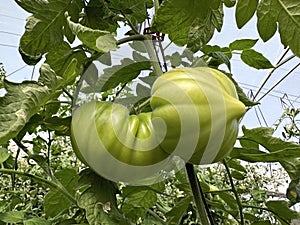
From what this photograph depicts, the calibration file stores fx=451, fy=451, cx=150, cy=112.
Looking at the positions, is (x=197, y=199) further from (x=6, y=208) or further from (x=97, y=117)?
(x=6, y=208)

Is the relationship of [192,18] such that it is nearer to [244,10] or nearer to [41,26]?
[244,10]

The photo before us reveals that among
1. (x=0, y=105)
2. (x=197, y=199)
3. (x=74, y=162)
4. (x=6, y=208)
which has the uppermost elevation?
(x=0, y=105)

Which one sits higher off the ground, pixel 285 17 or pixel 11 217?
pixel 285 17

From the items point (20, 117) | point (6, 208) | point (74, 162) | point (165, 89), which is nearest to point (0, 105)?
point (20, 117)

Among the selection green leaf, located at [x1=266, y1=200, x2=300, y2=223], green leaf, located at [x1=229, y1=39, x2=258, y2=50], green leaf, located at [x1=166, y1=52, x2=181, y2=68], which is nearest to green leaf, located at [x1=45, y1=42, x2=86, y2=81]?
green leaf, located at [x1=166, y1=52, x2=181, y2=68]

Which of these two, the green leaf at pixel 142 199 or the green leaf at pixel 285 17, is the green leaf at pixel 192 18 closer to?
the green leaf at pixel 285 17

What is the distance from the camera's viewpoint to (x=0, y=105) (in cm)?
37

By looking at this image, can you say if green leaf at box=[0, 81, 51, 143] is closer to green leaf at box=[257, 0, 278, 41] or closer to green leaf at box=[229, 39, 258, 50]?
green leaf at box=[257, 0, 278, 41]

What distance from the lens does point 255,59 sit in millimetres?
622

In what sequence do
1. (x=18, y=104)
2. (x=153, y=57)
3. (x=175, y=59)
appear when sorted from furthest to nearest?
Answer: (x=175, y=59) < (x=153, y=57) < (x=18, y=104)

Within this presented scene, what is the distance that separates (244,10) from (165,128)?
159 mm

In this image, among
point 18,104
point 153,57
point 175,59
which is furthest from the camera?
point 175,59

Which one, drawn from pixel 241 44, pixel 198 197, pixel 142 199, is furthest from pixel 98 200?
pixel 241 44

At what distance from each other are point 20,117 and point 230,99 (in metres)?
0.18
